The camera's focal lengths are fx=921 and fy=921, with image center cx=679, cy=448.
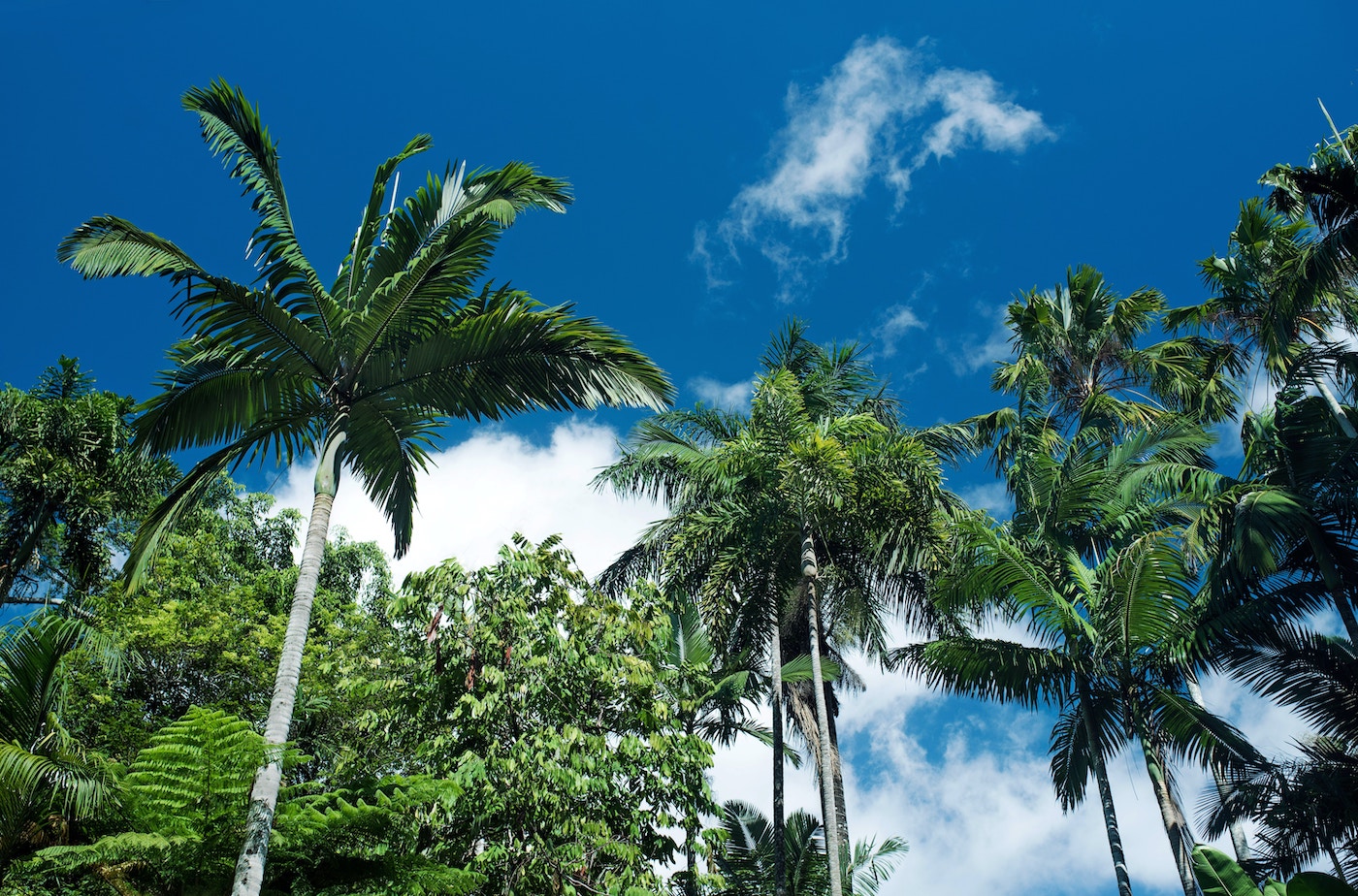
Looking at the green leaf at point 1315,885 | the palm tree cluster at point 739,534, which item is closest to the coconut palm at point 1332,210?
the palm tree cluster at point 739,534

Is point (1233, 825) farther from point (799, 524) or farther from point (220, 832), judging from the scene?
point (220, 832)

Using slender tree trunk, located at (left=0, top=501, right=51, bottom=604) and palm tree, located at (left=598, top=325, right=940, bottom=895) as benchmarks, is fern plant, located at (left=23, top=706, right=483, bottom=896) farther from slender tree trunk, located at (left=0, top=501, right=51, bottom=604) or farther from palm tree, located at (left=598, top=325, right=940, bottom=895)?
slender tree trunk, located at (left=0, top=501, right=51, bottom=604)

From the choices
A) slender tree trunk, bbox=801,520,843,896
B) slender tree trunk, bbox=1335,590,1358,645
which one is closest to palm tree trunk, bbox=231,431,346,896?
slender tree trunk, bbox=801,520,843,896

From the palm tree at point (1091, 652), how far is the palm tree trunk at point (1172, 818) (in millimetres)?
14

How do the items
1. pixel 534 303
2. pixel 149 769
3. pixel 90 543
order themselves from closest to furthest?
1. pixel 149 769
2. pixel 534 303
3. pixel 90 543

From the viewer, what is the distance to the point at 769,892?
20.2 m

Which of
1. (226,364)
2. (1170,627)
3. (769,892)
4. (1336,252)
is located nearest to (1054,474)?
(1170,627)

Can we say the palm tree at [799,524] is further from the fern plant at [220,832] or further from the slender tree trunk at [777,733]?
the fern plant at [220,832]

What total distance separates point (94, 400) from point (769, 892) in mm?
17059

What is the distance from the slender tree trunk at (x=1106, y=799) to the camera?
43.2 feet

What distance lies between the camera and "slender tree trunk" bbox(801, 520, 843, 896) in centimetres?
1278

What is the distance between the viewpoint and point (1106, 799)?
1400 cm

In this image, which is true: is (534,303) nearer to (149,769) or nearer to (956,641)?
(149,769)

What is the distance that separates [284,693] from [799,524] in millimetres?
10132
